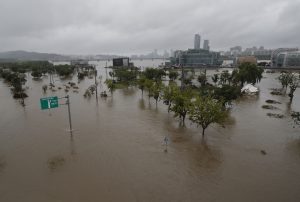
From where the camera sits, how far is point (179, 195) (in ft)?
38.9

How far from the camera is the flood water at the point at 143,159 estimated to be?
12.2 meters

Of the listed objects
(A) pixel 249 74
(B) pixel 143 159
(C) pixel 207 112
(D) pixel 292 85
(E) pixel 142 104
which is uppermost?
(A) pixel 249 74

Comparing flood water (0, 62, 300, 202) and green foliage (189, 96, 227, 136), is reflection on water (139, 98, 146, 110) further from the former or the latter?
green foliage (189, 96, 227, 136)

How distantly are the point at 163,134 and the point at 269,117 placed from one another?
14.7m

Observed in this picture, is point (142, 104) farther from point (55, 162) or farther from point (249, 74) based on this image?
point (249, 74)

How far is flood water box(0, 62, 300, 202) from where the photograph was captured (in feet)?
40.0

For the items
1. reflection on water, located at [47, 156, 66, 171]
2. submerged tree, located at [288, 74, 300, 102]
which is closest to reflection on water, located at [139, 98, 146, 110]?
reflection on water, located at [47, 156, 66, 171]

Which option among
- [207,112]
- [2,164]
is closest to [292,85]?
[207,112]

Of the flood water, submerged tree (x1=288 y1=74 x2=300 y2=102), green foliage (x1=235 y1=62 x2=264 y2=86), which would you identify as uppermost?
green foliage (x1=235 y1=62 x2=264 y2=86)

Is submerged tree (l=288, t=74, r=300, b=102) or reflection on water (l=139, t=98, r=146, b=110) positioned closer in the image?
reflection on water (l=139, t=98, r=146, b=110)

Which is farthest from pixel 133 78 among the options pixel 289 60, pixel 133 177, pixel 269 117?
pixel 289 60

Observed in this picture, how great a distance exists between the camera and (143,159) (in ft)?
51.5

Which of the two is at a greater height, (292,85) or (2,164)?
(292,85)

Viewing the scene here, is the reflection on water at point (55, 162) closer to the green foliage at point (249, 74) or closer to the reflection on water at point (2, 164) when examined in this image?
the reflection on water at point (2, 164)
